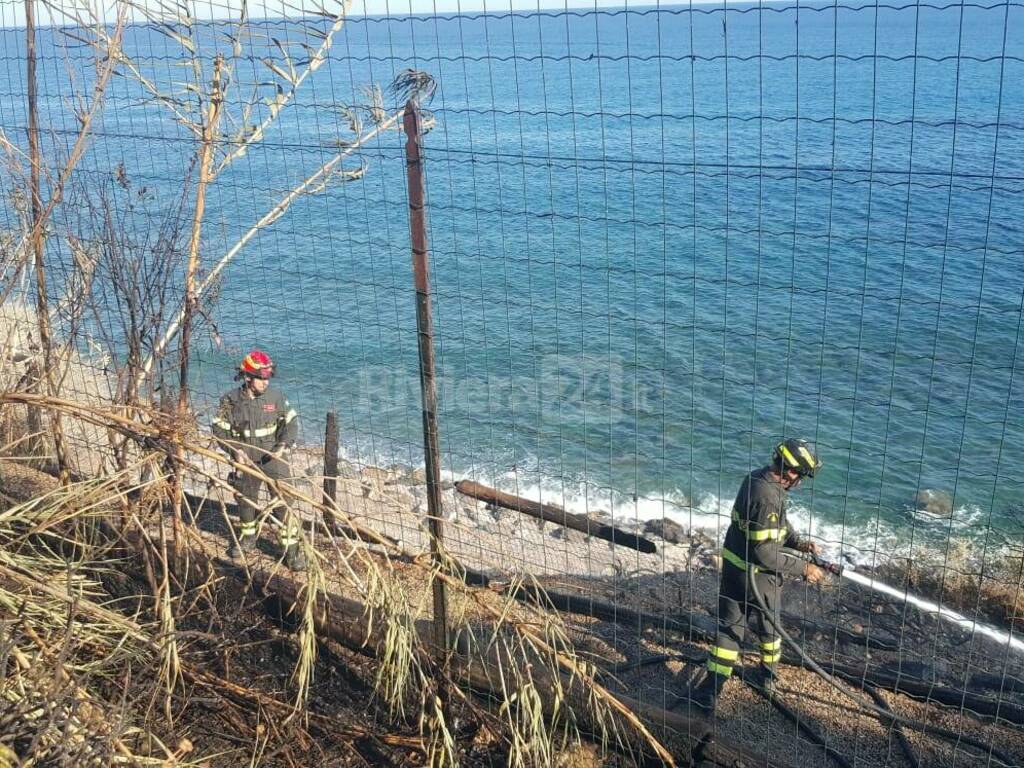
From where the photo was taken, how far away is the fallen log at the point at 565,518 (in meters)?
5.34

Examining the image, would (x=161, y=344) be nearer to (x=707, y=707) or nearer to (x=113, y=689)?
(x=113, y=689)

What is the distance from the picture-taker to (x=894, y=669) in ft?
19.6

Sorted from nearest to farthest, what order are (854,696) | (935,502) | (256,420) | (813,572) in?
(854,696) < (813,572) < (256,420) < (935,502)

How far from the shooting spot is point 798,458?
19.0 feet

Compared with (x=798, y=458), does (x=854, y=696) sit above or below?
below

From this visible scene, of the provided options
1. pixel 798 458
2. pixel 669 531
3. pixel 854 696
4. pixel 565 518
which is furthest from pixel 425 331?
pixel 669 531

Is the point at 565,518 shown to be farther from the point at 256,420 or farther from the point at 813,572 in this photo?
the point at 256,420

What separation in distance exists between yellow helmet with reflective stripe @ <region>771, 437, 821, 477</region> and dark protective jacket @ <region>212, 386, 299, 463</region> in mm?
3952

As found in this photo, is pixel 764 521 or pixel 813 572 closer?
pixel 764 521

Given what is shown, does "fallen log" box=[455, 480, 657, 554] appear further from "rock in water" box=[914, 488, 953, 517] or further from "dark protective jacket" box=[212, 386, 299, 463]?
"rock in water" box=[914, 488, 953, 517]

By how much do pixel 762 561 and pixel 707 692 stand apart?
2.83ft

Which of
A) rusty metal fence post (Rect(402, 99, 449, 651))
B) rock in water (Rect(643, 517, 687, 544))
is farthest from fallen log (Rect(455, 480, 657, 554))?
rock in water (Rect(643, 517, 687, 544))

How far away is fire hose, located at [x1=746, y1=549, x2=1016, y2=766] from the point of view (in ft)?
15.9

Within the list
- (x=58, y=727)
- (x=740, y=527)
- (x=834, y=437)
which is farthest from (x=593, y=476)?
Answer: (x=58, y=727)
